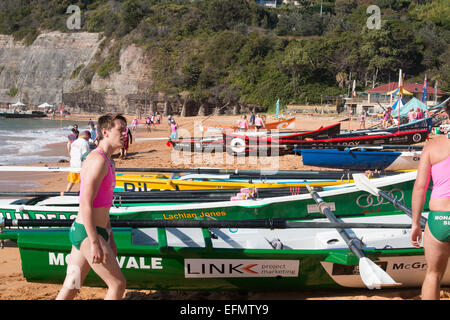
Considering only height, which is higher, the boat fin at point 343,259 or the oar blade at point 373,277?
the oar blade at point 373,277

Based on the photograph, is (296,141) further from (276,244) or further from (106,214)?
(106,214)

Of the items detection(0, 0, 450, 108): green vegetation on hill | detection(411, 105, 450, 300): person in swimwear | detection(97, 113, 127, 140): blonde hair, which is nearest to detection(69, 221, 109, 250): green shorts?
detection(97, 113, 127, 140): blonde hair

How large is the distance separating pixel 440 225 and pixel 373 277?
31.7 inches

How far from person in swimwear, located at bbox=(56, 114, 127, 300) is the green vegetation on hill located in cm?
5040

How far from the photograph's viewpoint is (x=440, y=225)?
9.25ft

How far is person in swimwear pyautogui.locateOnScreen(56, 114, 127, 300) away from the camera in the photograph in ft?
9.15

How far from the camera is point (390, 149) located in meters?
13.4

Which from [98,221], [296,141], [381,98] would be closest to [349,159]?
[296,141]

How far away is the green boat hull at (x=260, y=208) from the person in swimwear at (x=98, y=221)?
2.58m

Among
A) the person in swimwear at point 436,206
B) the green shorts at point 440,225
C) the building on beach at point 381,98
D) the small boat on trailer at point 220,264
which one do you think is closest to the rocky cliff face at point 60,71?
the building on beach at point 381,98

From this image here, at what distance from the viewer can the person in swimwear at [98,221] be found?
2789mm

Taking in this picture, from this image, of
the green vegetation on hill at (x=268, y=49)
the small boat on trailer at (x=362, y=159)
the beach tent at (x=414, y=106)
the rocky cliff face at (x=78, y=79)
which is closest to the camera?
the small boat on trailer at (x=362, y=159)

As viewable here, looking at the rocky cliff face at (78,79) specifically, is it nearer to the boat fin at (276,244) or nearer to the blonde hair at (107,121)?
the boat fin at (276,244)

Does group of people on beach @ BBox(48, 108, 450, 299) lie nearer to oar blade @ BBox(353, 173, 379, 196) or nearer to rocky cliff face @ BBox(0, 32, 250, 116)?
oar blade @ BBox(353, 173, 379, 196)
